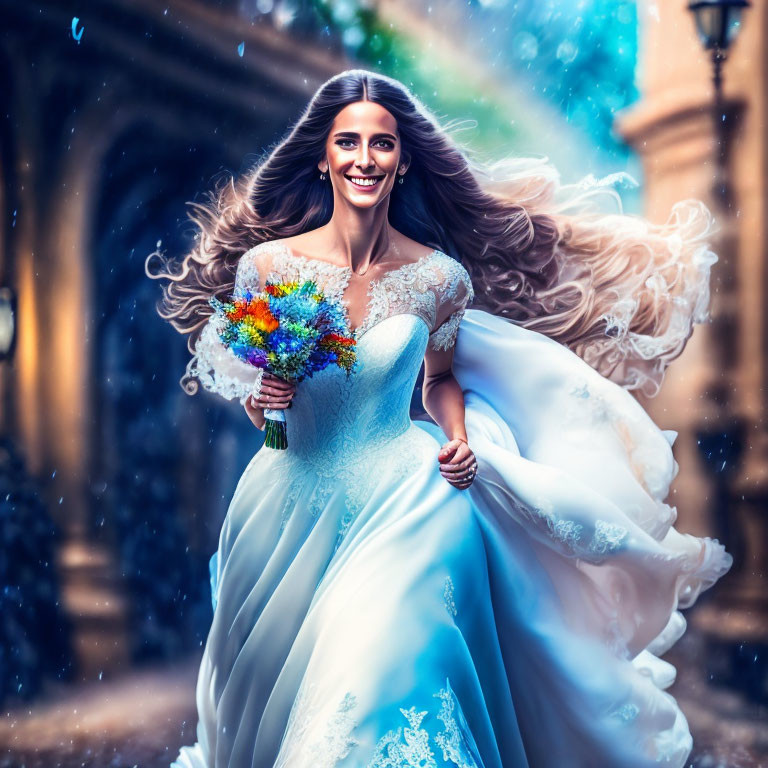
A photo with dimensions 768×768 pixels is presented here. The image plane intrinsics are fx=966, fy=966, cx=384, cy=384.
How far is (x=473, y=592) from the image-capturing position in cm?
294

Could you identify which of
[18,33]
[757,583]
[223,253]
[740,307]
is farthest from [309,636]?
[18,33]

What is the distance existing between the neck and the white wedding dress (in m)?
0.10

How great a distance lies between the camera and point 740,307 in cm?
362

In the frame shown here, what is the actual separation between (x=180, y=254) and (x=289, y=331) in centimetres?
117

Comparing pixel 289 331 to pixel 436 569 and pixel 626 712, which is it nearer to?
pixel 436 569

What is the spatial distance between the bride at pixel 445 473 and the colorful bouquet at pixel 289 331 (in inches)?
4.8

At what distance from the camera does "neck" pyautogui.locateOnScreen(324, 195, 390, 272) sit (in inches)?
124

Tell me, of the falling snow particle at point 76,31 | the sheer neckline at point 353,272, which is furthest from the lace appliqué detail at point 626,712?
the falling snow particle at point 76,31

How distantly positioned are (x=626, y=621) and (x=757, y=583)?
2.28 ft

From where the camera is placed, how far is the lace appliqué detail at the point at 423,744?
2539 mm

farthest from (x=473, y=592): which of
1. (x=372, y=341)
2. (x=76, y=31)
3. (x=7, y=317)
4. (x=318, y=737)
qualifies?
(x=76, y=31)

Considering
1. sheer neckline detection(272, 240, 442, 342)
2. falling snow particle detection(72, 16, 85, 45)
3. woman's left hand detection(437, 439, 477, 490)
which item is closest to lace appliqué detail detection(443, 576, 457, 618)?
woman's left hand detection(437, 439, 477, 490)

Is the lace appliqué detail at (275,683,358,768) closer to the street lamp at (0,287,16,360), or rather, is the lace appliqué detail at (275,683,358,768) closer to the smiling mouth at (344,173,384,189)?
the smiling mouth at (344,173,384,189)

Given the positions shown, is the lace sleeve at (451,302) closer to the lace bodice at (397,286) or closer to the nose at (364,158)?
the lace bodice at (397,286)
